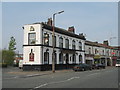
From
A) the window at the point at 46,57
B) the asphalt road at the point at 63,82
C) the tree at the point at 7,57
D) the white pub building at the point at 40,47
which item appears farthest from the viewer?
the tree at the point at 7,57

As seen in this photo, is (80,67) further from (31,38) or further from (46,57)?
(31,38)

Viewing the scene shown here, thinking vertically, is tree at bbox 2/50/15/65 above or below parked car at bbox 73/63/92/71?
above

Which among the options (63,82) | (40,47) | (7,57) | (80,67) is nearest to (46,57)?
(40,47)

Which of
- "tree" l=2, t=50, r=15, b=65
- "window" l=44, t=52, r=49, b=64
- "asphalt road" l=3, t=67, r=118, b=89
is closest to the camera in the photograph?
"asphalt road" l=3, t=67, r=118, b=89

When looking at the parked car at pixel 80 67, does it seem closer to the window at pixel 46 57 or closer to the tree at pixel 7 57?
the window at pixel 46 57

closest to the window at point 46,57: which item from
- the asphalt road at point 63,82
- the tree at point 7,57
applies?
the asphalt road at point 63,82

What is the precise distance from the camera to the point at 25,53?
131 ft

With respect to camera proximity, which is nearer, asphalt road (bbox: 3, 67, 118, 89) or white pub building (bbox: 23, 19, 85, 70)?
asphalt road (bbox: 3, 67, 118, 89)

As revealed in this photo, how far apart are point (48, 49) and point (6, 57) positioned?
30893 millimetres

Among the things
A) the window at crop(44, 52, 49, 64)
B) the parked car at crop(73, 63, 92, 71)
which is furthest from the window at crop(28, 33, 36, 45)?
the parked car at crop(73, 63, 92, 71)

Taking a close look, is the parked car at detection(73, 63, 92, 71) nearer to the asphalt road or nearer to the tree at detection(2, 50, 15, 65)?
the asphalt road

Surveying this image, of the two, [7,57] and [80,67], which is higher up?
[7,57]

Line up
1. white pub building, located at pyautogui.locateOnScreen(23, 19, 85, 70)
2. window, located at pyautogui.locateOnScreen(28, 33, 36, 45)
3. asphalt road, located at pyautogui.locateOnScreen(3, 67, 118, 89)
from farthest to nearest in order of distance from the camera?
window, located at pyautogui.locateOnScreen(28, 33, 36, 45) → white pub building, located at pyautogui.locateOnScreen(23, 19, 85, 70) → asphalt road, located at pyautogui.locateOnScreen(3, 67, 118, 89)

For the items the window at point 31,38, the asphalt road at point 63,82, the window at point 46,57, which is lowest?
the asphalt road at point 63,82
